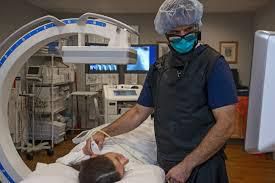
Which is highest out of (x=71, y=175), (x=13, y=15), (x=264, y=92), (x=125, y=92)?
(x=13, y=15)

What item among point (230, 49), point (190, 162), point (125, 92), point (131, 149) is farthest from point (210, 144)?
point (230, 49)

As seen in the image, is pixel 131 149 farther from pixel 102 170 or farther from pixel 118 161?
pixel 102 170

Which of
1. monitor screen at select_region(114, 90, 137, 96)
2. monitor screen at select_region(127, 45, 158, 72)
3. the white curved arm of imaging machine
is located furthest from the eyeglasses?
monitor screen at select_region(127, 45, 158, 72)

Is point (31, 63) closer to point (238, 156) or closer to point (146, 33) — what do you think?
point (146, 33)

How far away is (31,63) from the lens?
5594 millimetres

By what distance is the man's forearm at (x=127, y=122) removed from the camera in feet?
5.50

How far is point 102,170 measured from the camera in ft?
4.25

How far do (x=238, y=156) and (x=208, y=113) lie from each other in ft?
11.5

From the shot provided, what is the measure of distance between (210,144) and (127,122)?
1.74 ft

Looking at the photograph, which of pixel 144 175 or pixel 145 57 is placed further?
pixel 145 57

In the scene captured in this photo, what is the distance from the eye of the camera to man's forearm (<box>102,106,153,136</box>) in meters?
1.68

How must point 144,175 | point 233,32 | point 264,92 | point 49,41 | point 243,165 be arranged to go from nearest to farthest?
1. point 264,92
2. point 144,175
3. point 49,41
4. point 243,165
5. point 233,32

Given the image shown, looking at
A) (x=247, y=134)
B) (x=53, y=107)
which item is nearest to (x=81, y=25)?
(x=247, y=134)

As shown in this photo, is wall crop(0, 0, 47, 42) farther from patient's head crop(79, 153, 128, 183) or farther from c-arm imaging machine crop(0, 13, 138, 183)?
patient's head crop(79, 153, 128, 183)
